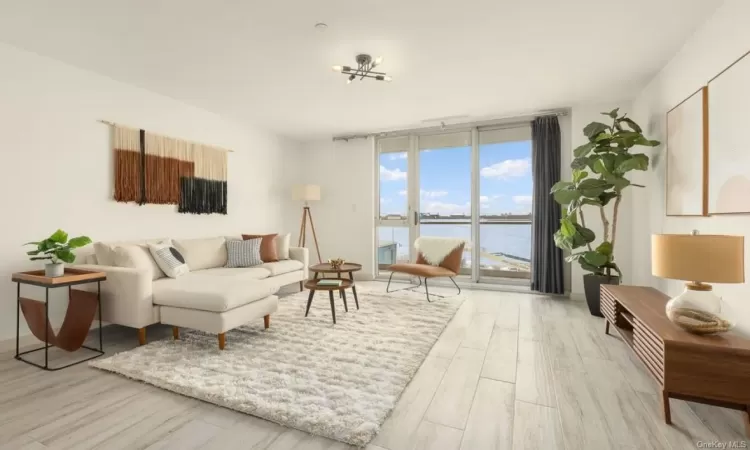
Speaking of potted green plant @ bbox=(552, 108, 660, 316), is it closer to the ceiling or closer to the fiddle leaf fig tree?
the fiddle leaf fig tree

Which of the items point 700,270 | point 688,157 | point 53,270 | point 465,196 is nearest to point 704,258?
point 700,270

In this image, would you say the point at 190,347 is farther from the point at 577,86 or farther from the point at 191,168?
the point at 577,86

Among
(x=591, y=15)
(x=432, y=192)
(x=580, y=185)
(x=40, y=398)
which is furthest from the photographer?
(x=432, y=192)

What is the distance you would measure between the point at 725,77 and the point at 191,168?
5.26 m

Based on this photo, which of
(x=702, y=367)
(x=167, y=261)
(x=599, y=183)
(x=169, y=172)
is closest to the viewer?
(x=702, y=367)

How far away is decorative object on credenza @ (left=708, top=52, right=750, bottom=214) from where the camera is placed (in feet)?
6.77

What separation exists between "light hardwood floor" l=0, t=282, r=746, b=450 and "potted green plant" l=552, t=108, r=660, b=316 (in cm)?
122

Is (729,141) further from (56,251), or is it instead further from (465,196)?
(56,251)

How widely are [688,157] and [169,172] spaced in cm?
529

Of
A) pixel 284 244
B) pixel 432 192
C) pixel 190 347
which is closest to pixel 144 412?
pixel 190 347

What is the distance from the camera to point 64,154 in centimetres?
323

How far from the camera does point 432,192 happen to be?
19.1 ft

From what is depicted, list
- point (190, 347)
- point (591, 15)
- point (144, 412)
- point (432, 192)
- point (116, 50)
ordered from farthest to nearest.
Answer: point (432, 192)
point (116, 50)
point (190, 347)
point (591, 15)
point (144, 412)

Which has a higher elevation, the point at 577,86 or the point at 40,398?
the point at 577,86
